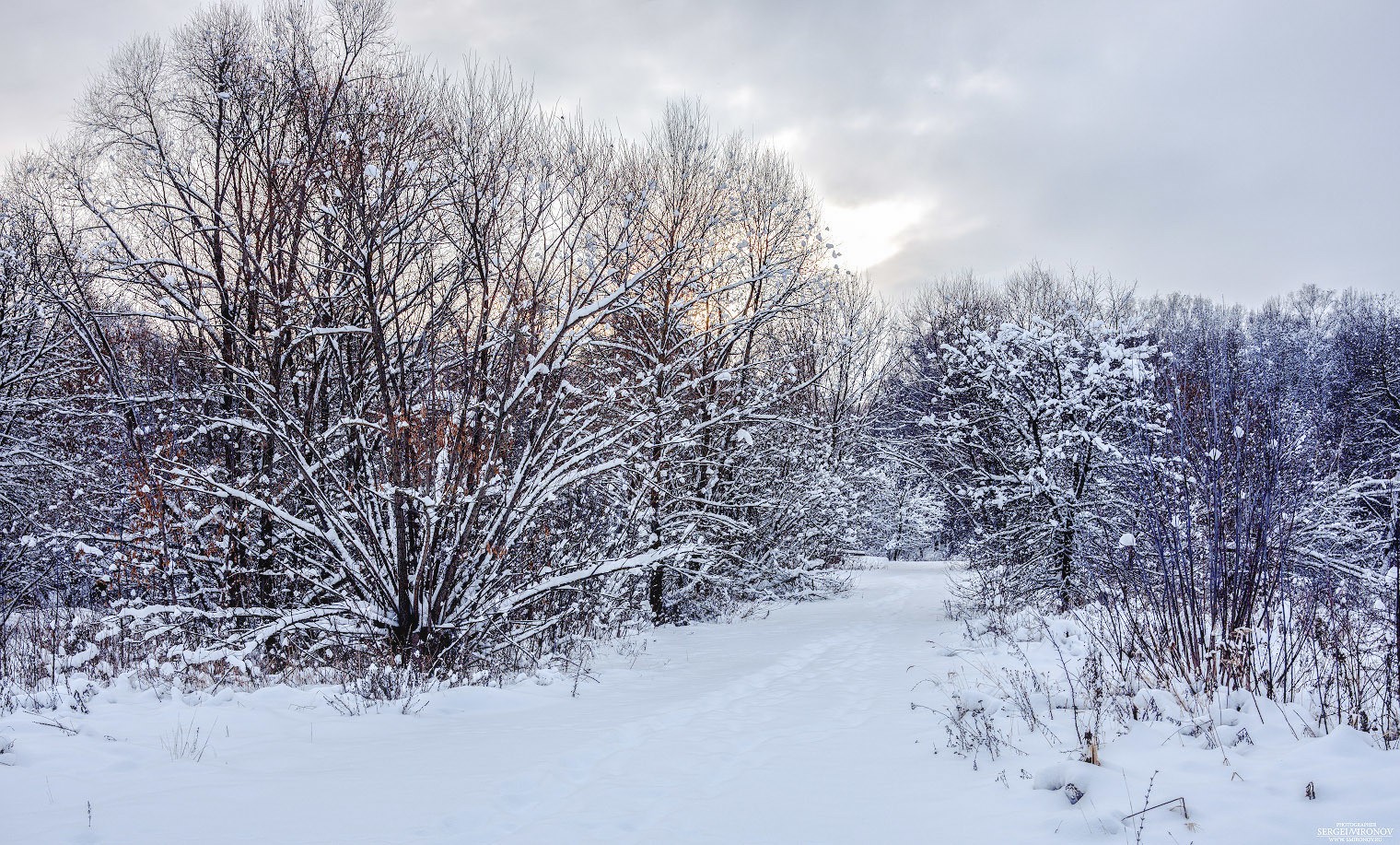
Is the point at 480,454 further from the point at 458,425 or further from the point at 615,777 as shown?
the point at 615,777

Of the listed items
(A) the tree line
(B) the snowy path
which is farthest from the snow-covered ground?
(A) the tree line

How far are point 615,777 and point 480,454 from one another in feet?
12.8

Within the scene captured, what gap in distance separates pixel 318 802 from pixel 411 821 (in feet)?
1.61

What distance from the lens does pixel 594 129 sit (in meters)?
9.33

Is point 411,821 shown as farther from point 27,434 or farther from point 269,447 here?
point 27,434

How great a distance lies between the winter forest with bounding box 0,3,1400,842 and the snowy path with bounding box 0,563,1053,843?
23 centimetres

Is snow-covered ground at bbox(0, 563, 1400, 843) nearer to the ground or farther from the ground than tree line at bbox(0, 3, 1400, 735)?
nearer to the ground

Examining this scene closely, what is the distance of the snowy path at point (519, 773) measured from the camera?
9.70 feet

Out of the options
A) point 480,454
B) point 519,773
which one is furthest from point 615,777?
point 480,454

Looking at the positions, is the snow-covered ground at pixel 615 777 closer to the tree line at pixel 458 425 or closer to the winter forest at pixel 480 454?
the winter forest at pixel 480 454

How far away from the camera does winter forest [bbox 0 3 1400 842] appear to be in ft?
16.3

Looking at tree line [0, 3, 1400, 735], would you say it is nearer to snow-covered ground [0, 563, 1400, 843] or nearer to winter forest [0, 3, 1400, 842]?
winter forest [0, 3, 1400, 842]

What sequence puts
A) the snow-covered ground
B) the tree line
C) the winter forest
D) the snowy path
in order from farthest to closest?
the tree line, the winter forest, the snowy path, the snow-covered ground

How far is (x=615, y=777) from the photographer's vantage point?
3.79 m
